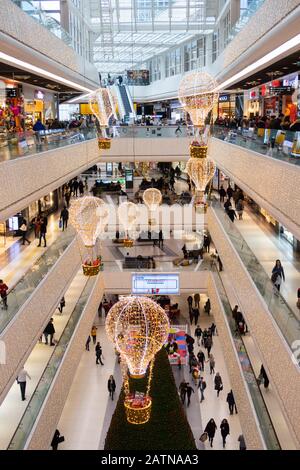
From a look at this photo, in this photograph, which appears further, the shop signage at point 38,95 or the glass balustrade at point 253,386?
the shop signage at point 38,95

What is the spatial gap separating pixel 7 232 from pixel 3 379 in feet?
32.4

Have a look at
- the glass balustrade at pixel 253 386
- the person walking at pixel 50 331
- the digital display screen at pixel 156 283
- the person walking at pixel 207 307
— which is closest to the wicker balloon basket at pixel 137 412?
the glass balustrade at pixel 253 386

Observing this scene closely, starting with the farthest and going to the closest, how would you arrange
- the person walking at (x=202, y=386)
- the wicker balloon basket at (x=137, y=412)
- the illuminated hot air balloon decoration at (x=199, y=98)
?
the person walking at (x=202, y=386) < the illuminated hot air balloon decoration at (x=199, y=98) < the wicker balloon basket at (x=137, y=412)

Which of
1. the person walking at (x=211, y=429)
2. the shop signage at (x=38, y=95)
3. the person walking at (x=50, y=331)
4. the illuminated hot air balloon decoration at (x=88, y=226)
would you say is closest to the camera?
the illuminated hot air balloon decoration at (x=88, y=226)

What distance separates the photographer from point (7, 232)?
60.9ft

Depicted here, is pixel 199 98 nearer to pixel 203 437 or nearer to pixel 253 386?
pixel 253 386

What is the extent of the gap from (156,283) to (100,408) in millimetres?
6586

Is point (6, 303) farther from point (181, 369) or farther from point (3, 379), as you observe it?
point (181, 369)

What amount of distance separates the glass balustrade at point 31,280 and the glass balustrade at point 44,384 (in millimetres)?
1243

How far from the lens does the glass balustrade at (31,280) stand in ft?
32.2

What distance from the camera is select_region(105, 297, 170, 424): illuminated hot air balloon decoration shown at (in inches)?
387

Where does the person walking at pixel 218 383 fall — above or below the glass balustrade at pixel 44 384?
below

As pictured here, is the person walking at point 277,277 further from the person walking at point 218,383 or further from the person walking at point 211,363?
the person walking at point 211,363
